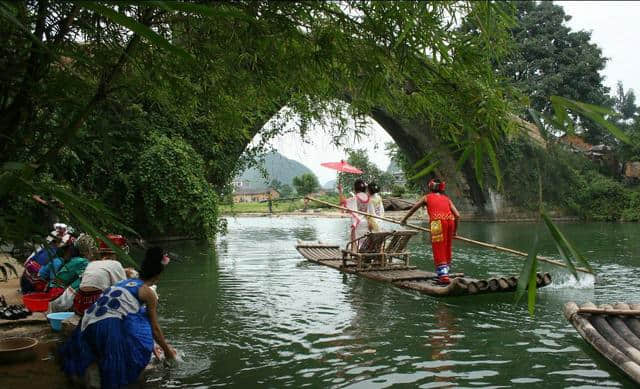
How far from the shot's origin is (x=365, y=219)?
959cm

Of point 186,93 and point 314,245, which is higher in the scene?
point 186,93

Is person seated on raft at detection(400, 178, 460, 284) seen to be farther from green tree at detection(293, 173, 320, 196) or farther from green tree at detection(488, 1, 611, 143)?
green tree at detection(293, 173, 320, 196)

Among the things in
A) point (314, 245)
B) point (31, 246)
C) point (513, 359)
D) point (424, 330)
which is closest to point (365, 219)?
point (314, 245)

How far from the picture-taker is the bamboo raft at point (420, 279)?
661 centimetres

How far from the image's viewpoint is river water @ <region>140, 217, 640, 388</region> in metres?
4.11

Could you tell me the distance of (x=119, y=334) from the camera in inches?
138

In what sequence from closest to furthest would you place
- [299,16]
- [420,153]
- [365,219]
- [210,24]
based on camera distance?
[299,16]
[210,24]
[365,219]
[420,153]

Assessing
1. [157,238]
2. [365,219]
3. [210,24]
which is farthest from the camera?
[157,238]

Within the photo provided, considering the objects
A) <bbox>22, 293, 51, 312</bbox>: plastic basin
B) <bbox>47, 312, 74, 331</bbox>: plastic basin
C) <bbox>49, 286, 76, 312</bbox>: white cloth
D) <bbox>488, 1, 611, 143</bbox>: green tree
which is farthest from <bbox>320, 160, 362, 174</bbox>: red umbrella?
<bbox>488, 1, 611, 143</bbox>: green tree

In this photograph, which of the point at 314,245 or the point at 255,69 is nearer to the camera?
the point at 255,69

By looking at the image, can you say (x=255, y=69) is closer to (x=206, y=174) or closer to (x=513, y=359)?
(x=513, y=359)

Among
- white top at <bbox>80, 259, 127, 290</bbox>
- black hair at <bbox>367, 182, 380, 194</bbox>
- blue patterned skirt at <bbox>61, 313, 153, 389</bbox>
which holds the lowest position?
blue patterned skirt at <bbox>61, 313, 153, 389</bbox>

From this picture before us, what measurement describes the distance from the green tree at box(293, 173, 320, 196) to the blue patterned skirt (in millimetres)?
43371

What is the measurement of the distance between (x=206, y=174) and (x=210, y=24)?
37.5 feet
